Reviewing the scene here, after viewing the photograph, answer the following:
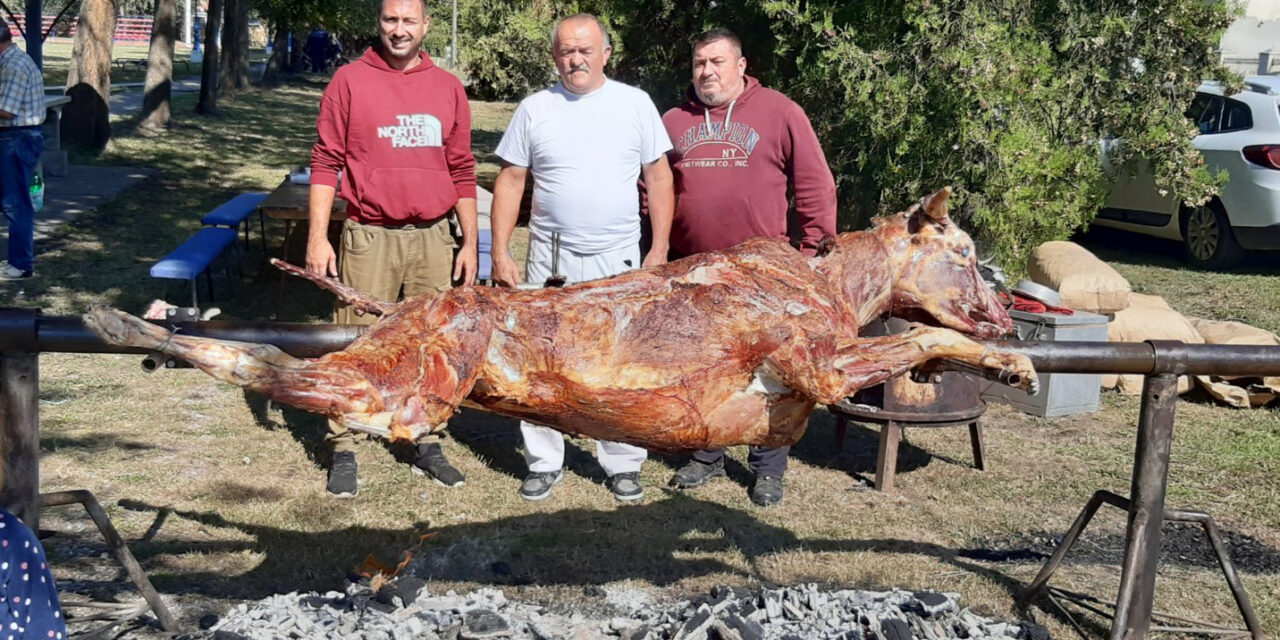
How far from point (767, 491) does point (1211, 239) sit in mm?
8472

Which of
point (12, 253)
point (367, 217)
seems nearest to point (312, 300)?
point (12, 253)

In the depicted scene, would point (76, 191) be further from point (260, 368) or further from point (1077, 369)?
point (1077, 369)

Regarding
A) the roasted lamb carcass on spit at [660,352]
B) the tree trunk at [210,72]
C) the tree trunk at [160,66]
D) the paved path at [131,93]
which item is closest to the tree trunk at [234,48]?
the tree trunk at [210,72]

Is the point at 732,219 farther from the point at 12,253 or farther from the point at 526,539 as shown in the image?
the point at 12,253

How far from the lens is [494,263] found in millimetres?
5090

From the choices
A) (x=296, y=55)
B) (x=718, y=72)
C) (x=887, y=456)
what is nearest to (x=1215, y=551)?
(x=887, y=456)

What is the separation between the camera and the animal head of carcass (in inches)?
134

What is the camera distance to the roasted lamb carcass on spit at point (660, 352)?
281 cm

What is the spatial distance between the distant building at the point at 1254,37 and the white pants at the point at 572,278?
21947mm

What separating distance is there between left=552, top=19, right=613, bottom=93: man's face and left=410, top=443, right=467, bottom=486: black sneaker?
2.03m

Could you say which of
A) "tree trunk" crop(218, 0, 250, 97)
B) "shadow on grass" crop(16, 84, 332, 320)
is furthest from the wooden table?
"tree trunk" crop(218, 0, 250, 97)

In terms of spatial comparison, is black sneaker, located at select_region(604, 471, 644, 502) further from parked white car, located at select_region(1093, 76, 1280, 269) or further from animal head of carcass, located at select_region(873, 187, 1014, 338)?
parked white car, located at select_region(1093, 76, 1280, 269)

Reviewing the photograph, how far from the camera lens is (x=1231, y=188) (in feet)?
37.2

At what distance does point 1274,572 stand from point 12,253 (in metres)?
9.39
